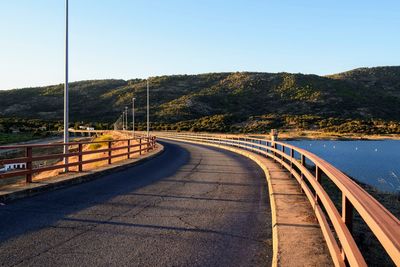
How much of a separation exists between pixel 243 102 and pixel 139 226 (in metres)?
121

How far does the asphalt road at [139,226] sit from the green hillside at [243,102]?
74.3m

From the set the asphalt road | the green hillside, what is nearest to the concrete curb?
the asphalt road

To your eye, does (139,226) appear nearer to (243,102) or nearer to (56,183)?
(56,183)

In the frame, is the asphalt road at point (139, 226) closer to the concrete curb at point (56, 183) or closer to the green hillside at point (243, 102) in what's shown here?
the concrete curb at point (56, 183)

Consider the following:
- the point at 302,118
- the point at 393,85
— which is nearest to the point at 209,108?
the point at 302,118

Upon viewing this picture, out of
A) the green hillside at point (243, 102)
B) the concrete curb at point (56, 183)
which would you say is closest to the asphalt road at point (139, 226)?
the concrete curb at point (56, 183)

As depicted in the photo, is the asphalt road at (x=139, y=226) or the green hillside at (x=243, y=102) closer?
the asphalt road at (x=139, y=226)

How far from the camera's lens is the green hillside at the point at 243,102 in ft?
314

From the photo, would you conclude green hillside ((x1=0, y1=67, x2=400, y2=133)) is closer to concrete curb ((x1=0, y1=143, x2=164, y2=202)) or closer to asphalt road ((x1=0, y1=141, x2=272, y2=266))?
concrete curb ((x1=0, y1=143, x2=164, y2=202))

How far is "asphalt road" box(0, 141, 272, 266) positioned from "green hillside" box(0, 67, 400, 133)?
2926 inches

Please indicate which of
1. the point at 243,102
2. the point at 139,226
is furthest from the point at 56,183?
the point at 243,102

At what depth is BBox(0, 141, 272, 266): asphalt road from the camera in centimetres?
584

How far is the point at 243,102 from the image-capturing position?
418 feet

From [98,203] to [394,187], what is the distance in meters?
18.4
